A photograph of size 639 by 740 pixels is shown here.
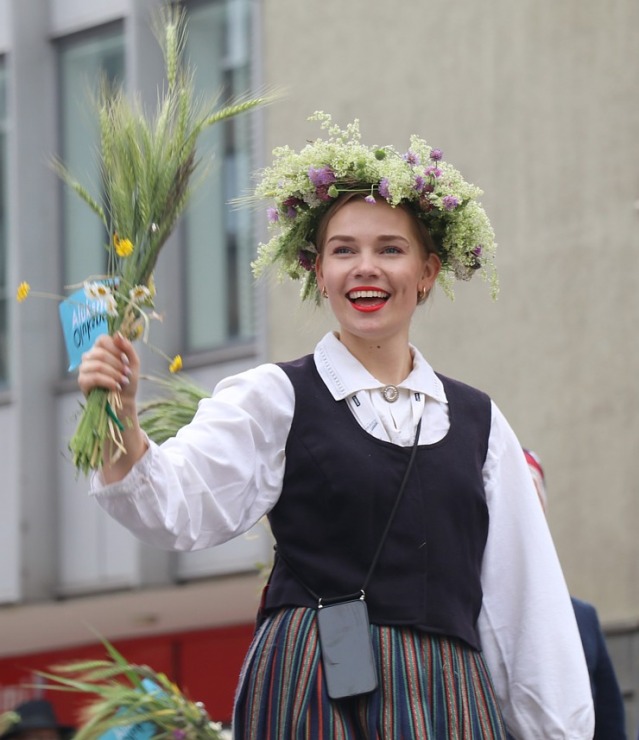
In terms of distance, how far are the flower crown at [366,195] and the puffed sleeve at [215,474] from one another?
375 millimetres

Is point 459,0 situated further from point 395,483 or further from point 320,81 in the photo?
point 395,483

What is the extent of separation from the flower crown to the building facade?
13.7 feet

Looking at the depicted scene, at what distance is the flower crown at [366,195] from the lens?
392 centimetres

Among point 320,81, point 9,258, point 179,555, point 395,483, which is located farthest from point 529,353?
point 395,483

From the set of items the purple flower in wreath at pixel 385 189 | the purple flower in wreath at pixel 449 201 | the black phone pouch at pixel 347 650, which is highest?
the purple flower in wreath at pixel 385 189

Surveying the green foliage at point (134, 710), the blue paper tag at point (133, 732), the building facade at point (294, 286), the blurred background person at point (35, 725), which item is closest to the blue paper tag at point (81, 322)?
the green foliage at point (134, 710)

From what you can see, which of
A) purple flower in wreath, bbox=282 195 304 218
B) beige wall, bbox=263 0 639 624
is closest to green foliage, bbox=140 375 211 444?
purple flower in wreath, bbox=282 195 304 218

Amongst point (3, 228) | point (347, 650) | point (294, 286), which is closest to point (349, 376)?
point (347, 650)

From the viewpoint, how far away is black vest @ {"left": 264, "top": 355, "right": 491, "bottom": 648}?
364 cm

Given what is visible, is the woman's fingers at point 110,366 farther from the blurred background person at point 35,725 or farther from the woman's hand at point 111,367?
the blurred background person at point 35,725

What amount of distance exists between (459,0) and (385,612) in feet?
25.4

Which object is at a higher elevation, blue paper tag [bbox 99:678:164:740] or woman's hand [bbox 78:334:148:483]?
woman's hand [bbox 78:334:148:483]

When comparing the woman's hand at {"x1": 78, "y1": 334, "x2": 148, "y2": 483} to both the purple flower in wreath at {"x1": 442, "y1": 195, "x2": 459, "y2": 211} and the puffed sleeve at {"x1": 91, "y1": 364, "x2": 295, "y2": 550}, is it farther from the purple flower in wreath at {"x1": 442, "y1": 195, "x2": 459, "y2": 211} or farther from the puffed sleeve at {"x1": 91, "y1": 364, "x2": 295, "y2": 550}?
the purple flower in wreath at {"x1": 442, "y1": 195, "x2": 459, "y2": 211}

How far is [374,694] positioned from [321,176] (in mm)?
1075
